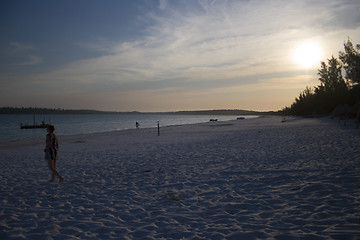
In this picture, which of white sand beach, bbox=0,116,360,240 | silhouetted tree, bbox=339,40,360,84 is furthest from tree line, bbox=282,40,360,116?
white sand beach, bbox=0,116,360,240

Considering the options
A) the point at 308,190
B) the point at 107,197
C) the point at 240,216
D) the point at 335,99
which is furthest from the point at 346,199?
the point at 335,99

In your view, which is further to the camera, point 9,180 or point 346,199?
point 9,180

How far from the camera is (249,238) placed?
14.1 feet

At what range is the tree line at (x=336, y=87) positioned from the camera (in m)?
44.6

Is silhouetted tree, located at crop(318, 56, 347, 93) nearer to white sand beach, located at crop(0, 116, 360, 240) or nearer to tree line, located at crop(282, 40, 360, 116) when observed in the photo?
tree line, located at crop(282, 40, 360, 116)

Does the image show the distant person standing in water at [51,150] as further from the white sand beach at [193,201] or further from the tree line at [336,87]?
the tree line at [336,87]

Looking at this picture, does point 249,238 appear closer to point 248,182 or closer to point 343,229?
point 343,229

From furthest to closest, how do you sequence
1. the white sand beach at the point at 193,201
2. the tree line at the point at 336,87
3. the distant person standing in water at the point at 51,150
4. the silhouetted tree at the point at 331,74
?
1. the silhouetted tree at the point at 331,74
2. the tree line at the point at 336,87
3. the distant person standing in water at the point at 51,150
4. the white sand beach at the point at 193,201

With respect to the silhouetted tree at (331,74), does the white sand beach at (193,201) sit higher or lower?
lower

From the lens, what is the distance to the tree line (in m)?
44.6

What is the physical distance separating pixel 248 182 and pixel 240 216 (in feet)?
8.70

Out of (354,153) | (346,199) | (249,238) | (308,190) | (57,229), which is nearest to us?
(249,238)

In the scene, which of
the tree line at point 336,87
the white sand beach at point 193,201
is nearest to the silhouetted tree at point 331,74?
the tree line at point 336,87

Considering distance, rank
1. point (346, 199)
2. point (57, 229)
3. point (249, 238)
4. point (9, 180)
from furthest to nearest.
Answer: point (9, 180) < point (346, 199) < point (57, 229) < point (249, 238)
